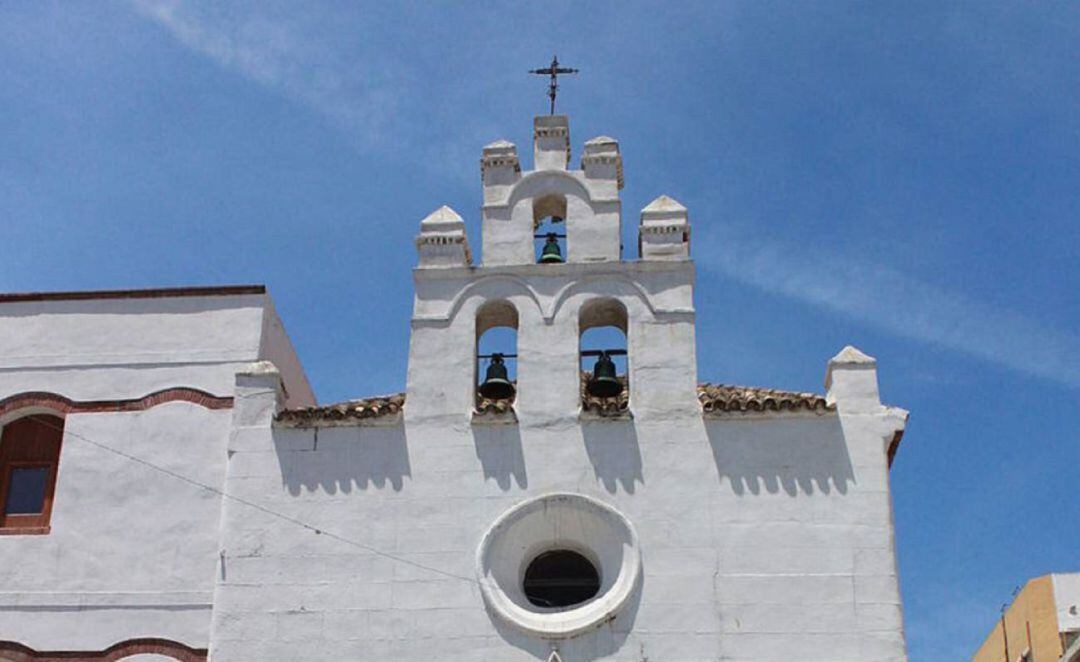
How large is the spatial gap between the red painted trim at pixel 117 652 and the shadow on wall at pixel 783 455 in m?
6.35

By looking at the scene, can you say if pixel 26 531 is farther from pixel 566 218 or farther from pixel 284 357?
pixel 566 218

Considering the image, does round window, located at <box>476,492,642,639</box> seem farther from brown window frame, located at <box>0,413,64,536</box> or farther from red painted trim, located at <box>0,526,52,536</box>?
brown window frame, located at <box>0,413,64,536</box>

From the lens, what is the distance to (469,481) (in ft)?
52.5

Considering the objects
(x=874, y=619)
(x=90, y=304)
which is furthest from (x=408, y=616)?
(x=90, y=304)

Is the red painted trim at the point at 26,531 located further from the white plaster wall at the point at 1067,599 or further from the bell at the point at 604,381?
the white plaster wall at the point at 1067,599

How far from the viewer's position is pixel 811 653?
48.6 ft

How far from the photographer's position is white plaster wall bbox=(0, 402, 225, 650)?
52.8ft

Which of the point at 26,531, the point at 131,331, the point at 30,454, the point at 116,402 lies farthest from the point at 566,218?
the point at 26,531

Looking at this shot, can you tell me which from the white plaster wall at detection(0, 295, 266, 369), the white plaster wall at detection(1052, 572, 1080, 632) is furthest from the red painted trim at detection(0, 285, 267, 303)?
the white plaster wall at detection(1052, 572, 1080, 632)

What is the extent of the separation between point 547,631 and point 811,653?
9.28 feet

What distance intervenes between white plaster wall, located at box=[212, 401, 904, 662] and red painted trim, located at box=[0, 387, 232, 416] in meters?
0.98

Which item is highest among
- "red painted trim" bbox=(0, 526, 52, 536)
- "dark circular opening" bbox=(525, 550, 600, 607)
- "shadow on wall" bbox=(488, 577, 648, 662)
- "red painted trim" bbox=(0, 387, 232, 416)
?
"red painted trim" bbox=(0, 387, 232, 416)

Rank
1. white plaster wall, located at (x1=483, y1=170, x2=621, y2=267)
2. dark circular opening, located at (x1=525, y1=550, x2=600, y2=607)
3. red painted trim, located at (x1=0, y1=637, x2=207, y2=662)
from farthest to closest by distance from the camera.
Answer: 1. white plaster wall, located at (x1=483, y1=170, x2=621, y2=267)
2. dark circular opening, located at (x1=525, y1=550, x2=600, y2=607)
3. red painted trim, located at (x1=0, y1=637, x2=207, y2=662)

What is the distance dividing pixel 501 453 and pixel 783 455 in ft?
10.7
